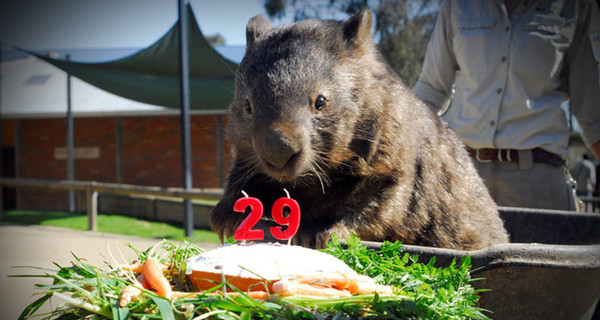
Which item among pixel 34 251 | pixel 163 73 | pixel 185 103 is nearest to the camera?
pixel 34 251

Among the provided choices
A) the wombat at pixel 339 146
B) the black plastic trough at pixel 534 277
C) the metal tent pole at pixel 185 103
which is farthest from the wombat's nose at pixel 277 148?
the metal tent pole at pixel 185 103

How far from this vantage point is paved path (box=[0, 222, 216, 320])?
3723mm

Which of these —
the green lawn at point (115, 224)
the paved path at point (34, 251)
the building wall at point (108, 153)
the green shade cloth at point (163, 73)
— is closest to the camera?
the paved path at point (34, 251)

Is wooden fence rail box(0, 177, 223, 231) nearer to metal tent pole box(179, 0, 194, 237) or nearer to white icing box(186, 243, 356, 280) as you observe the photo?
metal tent pole box(179, 0, 194, 237)

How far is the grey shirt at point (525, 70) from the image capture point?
2.58 meters

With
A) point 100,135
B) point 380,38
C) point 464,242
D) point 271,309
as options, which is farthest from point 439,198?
point 100,135

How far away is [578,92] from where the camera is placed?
8.55ft

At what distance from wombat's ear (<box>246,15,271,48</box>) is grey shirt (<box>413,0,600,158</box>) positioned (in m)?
1.26

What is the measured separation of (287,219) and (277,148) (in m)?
0.21

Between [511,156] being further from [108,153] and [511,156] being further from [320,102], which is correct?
[108,153]

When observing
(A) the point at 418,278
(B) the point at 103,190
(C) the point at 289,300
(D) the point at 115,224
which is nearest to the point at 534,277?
(A) the point at 418,278

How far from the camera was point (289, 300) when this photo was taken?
1110mm

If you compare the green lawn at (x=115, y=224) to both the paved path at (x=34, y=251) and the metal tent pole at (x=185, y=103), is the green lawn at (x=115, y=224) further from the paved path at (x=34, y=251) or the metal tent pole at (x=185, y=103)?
the paved path at (x=34, y=251)

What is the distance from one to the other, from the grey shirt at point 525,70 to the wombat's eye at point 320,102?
136 centimetres
